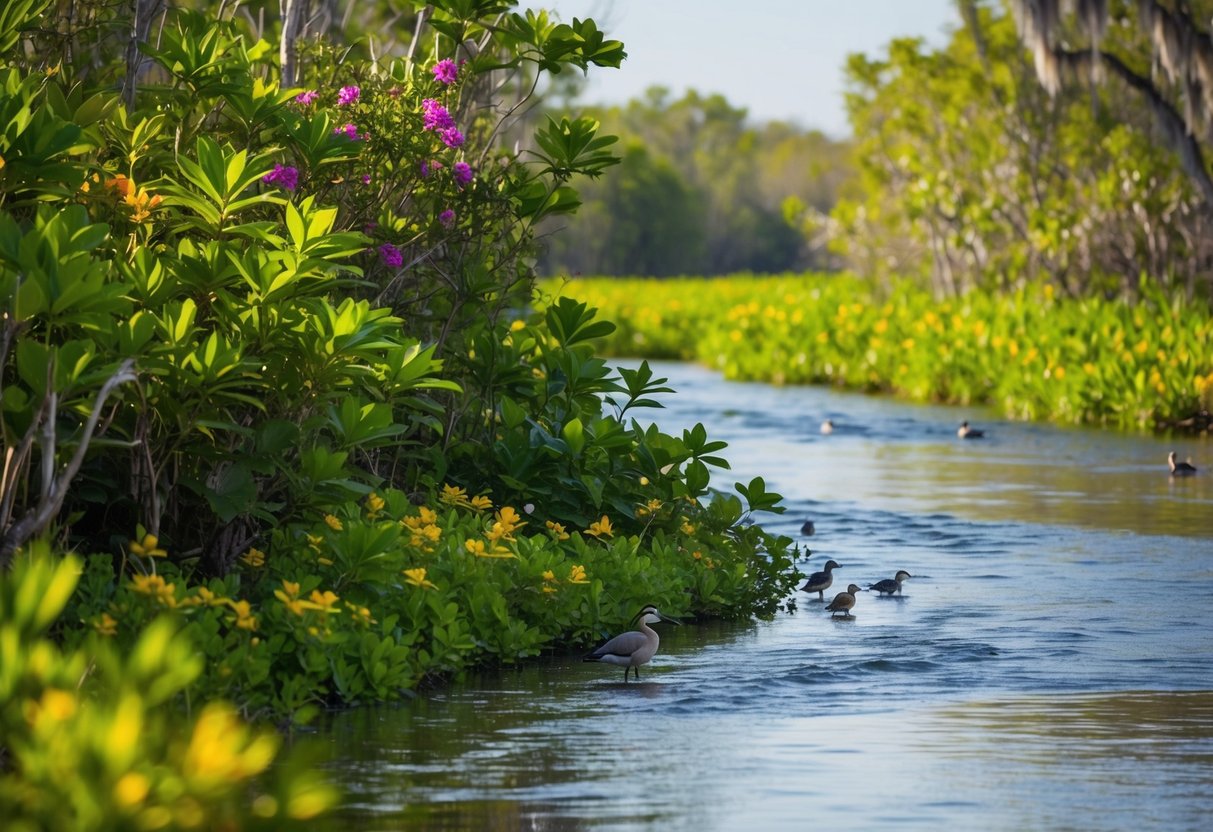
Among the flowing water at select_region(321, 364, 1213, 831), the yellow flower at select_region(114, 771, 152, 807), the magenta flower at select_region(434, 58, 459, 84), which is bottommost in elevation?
the flowing water at select_region(321, 364, 1213, 831)

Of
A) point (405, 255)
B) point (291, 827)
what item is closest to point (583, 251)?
point (405, 255)

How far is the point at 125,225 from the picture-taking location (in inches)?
323

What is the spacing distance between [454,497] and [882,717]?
104 inches

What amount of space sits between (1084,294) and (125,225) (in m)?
21.5

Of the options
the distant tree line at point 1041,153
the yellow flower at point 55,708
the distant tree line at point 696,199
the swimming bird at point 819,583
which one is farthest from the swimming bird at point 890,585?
the distant tree line at point 696,199

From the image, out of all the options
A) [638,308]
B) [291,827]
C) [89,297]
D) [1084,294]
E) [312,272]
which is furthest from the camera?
[638,308]

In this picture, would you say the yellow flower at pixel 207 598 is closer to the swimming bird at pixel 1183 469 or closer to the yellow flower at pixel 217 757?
the yellow flower at pixel 217 757

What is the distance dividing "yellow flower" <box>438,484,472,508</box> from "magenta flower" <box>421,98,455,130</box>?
186 cm

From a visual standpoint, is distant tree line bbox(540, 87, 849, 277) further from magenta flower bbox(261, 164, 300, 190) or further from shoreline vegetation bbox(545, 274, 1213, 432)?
magenta flower bbox(261, 164, 300, 190)

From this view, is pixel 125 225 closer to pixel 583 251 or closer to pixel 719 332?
pixel 719 332

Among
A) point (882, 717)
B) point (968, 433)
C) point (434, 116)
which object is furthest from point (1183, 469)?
point (882, 717)

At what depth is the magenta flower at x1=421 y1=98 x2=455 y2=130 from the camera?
379 inches

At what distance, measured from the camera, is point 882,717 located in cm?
745

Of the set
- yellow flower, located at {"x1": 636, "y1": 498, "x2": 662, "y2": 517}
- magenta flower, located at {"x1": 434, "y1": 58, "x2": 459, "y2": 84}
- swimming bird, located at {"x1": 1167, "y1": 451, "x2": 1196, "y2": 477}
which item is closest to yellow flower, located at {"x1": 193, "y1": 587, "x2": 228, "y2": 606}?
yellow flower, located at {"x1": 636, "y1": 498, "x2": 662, "y2": 517}
